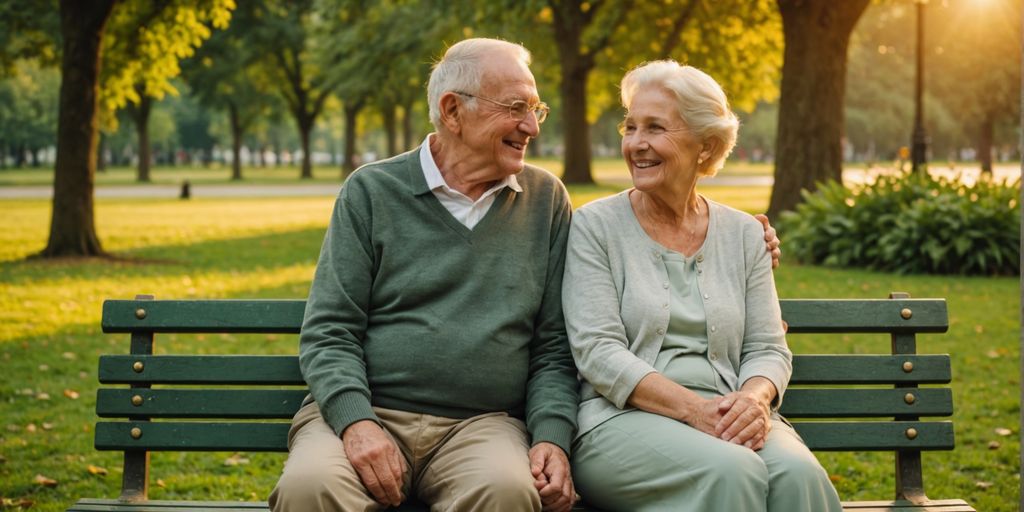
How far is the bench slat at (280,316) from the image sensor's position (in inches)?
149

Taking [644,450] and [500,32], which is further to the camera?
[500,32]

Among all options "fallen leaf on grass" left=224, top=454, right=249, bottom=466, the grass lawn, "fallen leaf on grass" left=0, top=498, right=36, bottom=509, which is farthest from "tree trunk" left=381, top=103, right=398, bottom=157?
"fallen leaf on grass" left=0, top=498, right=36, bottom=509

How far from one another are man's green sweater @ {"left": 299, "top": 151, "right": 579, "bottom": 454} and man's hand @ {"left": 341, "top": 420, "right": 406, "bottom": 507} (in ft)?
0.23

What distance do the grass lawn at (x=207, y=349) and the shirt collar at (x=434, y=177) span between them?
7.45 feet

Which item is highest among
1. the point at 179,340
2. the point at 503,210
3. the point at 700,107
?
the point at 700,107

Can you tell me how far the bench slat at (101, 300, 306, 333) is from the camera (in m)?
3.77

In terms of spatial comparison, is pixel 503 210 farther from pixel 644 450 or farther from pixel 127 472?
pixel 127 472

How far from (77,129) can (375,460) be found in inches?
514

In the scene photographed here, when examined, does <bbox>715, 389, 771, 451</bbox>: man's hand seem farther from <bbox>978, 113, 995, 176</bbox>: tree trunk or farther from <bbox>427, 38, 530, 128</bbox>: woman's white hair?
<bbox>978, 113, 995, 176</bbox>: tree trunk

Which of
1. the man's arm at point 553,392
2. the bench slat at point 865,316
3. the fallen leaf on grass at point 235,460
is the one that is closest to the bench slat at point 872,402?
the bench slat at point 865,316

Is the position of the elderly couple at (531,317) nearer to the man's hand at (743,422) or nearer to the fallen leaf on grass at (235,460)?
the man's hand at (743,422)

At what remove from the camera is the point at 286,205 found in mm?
28781

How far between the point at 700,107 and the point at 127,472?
90.2 inches

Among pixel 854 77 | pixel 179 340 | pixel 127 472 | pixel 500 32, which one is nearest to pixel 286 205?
pixel 500 32
